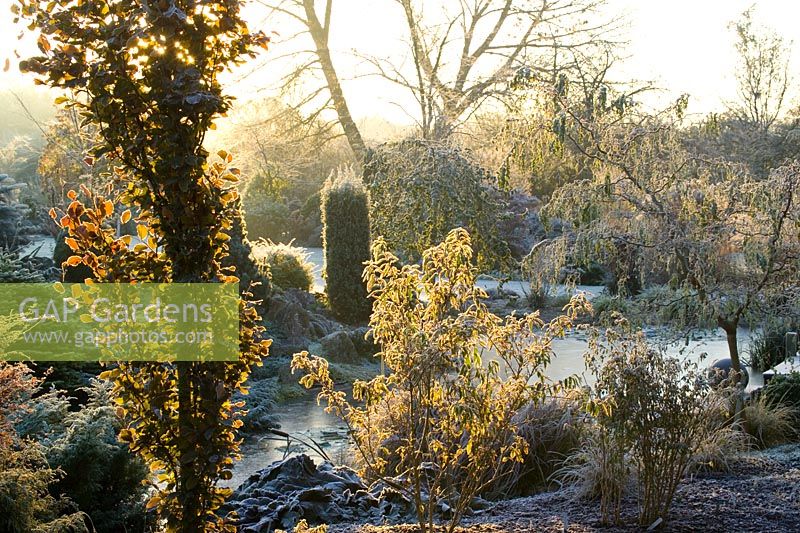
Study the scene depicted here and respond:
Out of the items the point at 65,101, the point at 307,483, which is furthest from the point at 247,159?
the point at 65,101

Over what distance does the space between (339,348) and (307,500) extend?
5.35 m

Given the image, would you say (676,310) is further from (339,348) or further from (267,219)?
(267,219)

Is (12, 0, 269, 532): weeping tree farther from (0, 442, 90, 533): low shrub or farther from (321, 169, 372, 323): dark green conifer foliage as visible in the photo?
(321, 169, 372, 323): dark green conifer foliage

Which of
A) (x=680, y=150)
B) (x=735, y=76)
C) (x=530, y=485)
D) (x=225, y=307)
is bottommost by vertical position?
(x=530, y=485)

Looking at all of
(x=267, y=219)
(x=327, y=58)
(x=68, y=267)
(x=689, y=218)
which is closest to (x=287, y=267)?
(x=68, y=267)

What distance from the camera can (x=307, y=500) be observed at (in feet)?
14.6

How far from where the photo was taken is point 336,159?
24.6 m

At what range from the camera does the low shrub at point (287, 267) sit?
12.2 meters

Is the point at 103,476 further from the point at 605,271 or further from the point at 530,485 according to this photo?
the point at 605,271

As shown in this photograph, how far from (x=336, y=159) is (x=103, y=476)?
2095cm

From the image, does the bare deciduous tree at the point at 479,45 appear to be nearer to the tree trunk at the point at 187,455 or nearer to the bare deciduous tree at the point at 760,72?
the bare deciduous tree at the point at 760,72

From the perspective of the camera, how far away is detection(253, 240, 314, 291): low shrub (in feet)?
39.9

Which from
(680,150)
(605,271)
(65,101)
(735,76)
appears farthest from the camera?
(735,76)

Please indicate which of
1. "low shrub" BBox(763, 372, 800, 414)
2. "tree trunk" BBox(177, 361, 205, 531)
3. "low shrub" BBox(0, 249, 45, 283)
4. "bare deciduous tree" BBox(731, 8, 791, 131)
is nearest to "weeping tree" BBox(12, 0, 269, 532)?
"tree trunk" BBox(177, 361, 205, 531)
